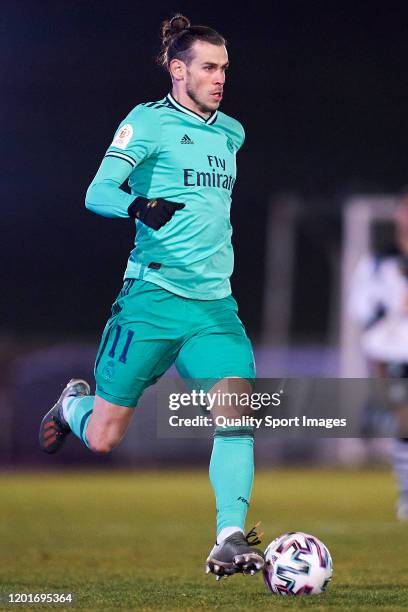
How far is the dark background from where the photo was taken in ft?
79.5

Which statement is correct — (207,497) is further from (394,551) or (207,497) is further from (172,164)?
(172,164)

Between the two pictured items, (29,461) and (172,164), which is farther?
(29,461)

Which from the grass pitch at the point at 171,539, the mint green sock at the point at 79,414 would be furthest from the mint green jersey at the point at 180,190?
the grass pitch at the point at 171,539

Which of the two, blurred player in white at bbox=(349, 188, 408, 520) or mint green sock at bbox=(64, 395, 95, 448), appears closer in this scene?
mint green sock at bbox=(64, 395, 95, 448)

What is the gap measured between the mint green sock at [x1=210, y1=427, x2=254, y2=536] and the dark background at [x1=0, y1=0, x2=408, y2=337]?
15.7m

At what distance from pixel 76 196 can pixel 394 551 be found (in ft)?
72.5

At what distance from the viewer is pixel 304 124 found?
1080 inches

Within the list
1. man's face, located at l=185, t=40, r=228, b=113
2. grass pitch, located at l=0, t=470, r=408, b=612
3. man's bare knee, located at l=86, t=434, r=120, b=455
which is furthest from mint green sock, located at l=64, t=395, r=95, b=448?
man's face, located at l=185, t=40, r=228, b=113

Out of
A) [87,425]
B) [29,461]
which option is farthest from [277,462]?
[87,425]

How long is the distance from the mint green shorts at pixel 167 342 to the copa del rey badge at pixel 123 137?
0.60 metres

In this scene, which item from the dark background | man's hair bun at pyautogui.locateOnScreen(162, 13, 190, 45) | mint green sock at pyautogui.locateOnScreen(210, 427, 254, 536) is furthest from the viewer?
the dark background

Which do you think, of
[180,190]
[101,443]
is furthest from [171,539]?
[180,190]

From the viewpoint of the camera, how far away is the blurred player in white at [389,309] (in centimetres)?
920

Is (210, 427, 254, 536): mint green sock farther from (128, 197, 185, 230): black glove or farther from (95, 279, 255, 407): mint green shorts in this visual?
(128, 197, 185, 230): black glove
